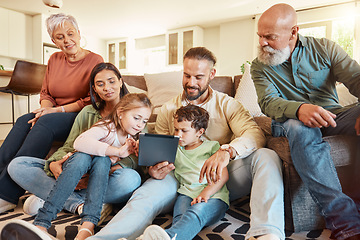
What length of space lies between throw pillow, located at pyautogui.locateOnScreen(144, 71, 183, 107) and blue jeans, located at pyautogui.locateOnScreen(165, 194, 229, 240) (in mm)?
1202

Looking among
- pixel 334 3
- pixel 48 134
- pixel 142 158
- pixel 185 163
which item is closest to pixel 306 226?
pixel 185 163

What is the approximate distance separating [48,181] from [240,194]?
905 millimetres

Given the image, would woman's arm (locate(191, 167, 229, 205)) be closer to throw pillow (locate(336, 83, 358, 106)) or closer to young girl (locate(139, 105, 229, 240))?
young girl (locate(139, 105, 229, 240))

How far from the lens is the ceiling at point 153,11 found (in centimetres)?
486

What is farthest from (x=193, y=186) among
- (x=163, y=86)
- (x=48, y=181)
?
(x=163, y=86)

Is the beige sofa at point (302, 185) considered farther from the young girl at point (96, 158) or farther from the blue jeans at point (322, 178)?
the young girl at point (96, 158)

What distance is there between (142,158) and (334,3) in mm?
4890

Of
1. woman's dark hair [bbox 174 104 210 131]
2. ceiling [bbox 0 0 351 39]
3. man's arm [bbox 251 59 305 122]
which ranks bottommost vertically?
woman's dark hair [bbox 174 104 210 131]

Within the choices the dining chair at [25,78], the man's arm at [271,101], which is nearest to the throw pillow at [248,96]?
the man's arm at [271,101]

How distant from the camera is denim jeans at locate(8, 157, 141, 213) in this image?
1228 millimetres

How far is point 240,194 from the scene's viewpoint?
4.19ft

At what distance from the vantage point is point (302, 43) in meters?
1.31

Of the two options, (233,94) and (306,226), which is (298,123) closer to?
(306,226)

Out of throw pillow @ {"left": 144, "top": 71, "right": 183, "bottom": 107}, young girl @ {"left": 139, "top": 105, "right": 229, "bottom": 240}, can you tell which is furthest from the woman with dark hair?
throw pillow @ {"left": 144, "top": 71, "right": 183, "bottom": 107}
